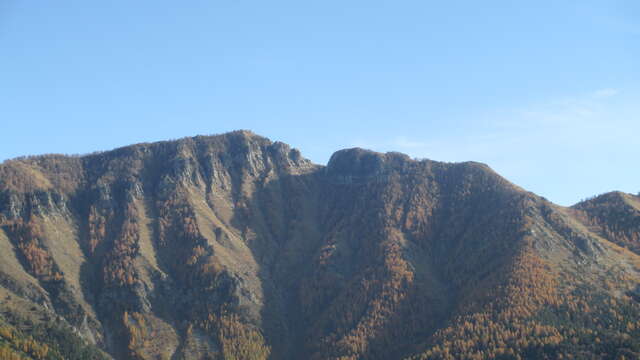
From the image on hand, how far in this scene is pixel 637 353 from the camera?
198750 mm

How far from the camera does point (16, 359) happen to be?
198m

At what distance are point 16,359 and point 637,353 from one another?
651 ft
